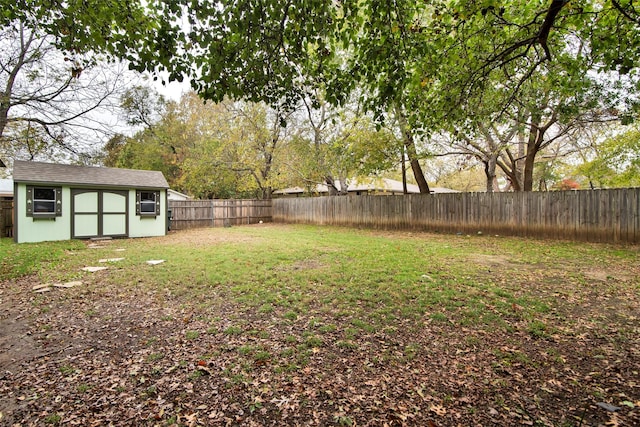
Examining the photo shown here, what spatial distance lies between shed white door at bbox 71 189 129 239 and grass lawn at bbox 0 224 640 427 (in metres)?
5.50

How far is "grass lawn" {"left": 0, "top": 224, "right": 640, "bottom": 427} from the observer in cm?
203

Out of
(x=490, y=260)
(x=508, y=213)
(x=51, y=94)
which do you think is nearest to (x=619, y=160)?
(x=508, y=213)

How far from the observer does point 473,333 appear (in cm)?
308

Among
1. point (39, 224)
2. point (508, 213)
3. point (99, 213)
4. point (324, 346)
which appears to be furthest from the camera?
point (99, 213)

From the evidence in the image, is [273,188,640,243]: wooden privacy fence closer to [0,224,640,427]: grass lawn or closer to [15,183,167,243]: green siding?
Result: [0,224,640,427]: grass lawn

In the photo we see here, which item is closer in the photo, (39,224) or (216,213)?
(39,224)

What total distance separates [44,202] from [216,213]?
7.21 meters

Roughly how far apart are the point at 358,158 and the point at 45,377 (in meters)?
11.2

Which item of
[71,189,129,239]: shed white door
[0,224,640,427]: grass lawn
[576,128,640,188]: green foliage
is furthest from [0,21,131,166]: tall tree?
[576,128,640,188]: green foliage

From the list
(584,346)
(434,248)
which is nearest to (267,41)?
(584,346)

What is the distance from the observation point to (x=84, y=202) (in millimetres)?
10594

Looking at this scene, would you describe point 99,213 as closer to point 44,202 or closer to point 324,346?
point 44,202

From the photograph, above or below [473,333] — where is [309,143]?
above

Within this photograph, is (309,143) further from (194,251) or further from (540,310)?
(540,310)
